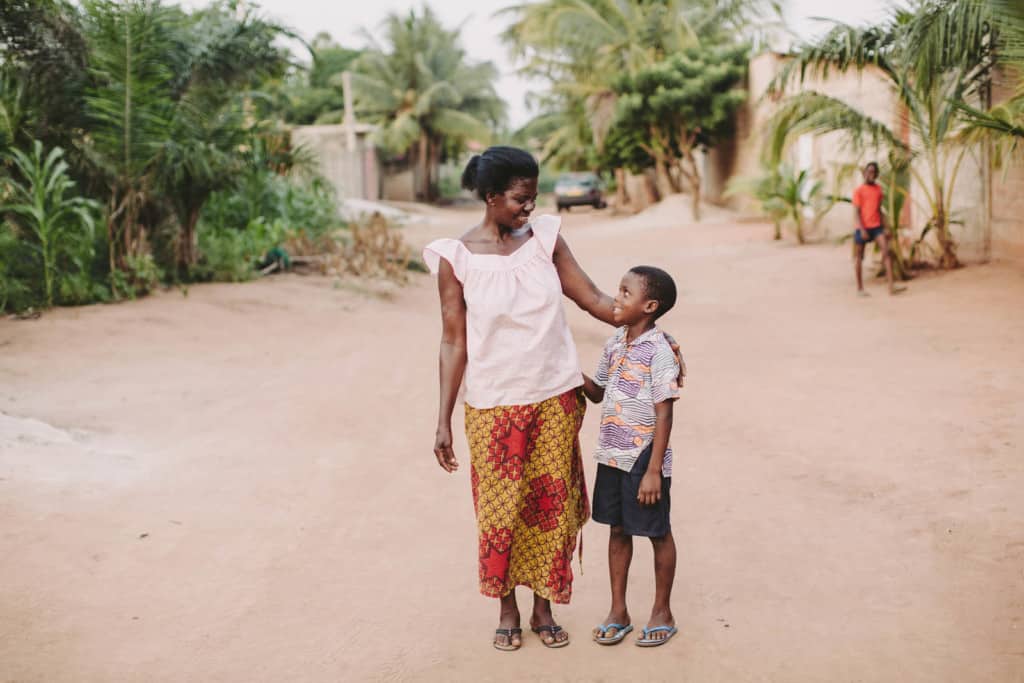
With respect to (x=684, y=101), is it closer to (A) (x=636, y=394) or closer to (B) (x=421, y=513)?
(B) (x=421, y=513)

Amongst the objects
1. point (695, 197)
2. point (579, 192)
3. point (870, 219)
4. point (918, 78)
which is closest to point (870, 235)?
point (870, 219)

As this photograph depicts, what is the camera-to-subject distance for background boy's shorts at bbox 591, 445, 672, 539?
305 cm

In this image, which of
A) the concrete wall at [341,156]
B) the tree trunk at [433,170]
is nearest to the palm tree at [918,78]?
the concrete wall at [341,156]

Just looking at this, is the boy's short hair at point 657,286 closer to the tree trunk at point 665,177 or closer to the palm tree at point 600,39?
the palm tree at point 600,39

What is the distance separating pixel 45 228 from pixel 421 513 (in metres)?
5.90

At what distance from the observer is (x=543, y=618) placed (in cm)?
326

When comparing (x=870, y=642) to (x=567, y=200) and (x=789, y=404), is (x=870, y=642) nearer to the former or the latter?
(x=789, y=404)

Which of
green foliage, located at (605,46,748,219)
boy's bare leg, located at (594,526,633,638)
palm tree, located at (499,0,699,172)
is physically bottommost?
boy's bare leg, located at (594,526,633,638)

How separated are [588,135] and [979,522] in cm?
2538

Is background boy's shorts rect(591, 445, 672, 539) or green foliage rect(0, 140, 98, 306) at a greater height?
green foliage rect(0, 140, 98, 306)

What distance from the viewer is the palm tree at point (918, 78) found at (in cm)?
912

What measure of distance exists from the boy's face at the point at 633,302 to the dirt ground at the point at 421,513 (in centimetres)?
→ 108

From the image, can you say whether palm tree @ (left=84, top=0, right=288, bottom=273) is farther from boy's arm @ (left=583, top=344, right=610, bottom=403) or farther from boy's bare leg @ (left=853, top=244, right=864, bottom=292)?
boy's arm @ (left=583, top=344, right=610, bottom=403)

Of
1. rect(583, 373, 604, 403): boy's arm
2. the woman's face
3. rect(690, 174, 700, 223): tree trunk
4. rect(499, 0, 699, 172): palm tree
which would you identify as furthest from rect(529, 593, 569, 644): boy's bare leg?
rect(499, 0, 699, 172): palm tree
